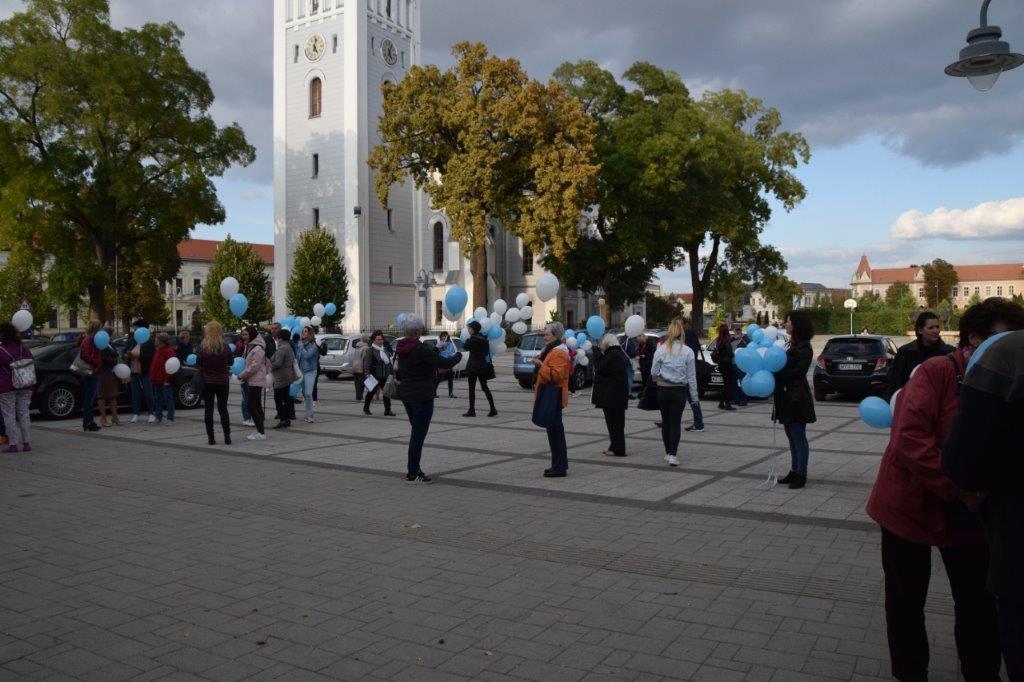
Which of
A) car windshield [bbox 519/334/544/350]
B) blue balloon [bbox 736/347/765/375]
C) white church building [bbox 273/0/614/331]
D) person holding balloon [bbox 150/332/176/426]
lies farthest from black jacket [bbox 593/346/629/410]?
white church building [bbox 273/0/614/331]

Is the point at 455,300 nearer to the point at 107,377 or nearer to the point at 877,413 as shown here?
the point at 107,377

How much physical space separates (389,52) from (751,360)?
51.6 m

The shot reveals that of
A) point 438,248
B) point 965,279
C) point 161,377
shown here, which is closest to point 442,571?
point 161,377

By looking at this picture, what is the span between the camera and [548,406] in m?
9.48

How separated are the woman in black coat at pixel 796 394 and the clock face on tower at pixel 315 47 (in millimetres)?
51639

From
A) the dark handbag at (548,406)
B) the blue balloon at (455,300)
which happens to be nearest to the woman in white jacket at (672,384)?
the dark handbag at (548,406)

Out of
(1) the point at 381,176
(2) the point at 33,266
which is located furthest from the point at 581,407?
(2) the point at 33,266

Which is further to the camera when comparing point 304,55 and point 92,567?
point 304,55

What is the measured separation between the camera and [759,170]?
48.1 meters

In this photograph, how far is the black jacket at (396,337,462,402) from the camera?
30.0 ft

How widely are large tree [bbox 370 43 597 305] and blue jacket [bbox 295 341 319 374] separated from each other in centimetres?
2380

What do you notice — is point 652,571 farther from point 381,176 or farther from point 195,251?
point 195,251

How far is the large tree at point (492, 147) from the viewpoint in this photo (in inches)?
1516

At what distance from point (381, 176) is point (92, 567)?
36.6 m
